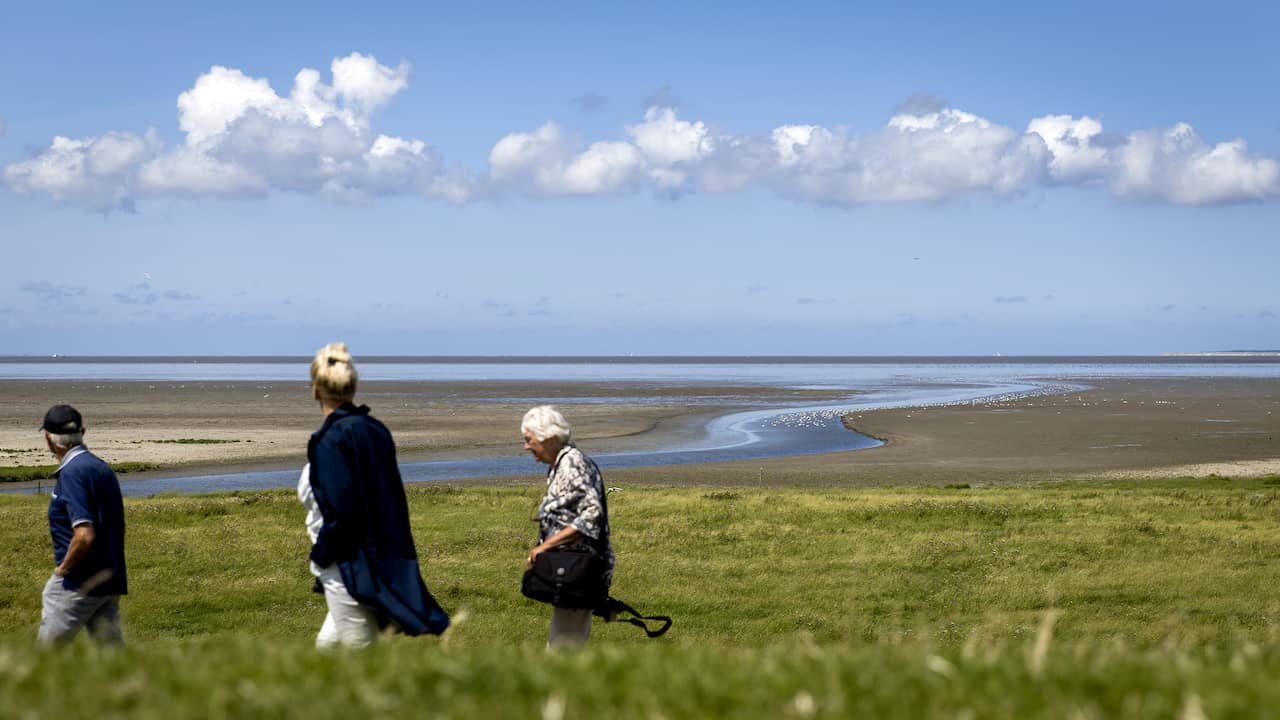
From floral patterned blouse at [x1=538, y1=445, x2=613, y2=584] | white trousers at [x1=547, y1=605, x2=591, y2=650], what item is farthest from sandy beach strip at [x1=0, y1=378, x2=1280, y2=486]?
floral patterned blouse at [x1=538, y1=445, x2=613, y2=584]

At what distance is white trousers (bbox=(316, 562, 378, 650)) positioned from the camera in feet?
23.4

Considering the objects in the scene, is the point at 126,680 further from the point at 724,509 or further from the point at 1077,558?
the point at 724,509

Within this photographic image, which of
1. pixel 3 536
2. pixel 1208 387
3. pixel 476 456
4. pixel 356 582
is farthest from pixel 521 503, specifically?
pixel 1208 387

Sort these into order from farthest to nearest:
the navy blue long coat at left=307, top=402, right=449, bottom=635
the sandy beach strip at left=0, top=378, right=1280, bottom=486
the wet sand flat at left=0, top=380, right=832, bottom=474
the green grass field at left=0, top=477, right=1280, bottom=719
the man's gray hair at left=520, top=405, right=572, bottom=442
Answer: the wet sand flat at left=0, top=380, right=832, bottom=474 → the sandy beach strip at left=0, top=378, right=1280, bottom=486 → the man's gray hair at left=520, top=405, right=572, bottom=442 → the navy blue long coat at left=307, top=402, right=449, bottom=635 → the green grass field at left=0, top=477, right=1280, bottom=719

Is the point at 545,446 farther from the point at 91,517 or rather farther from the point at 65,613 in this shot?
the point at 65,613

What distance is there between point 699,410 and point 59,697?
81600 mm

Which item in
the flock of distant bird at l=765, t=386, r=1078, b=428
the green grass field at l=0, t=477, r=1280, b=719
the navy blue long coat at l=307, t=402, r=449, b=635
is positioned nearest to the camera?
the green grass field at l=0, t=477, r=1280, b=719

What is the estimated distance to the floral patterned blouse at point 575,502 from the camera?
27.9 ft

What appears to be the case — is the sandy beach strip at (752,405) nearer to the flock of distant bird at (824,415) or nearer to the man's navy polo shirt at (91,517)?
the flock of distant bird at (824,415)

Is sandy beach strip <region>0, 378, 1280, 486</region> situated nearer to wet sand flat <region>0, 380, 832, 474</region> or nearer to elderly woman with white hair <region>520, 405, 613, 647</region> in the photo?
wet sand flat <region>0, 380, 832, 474</region>

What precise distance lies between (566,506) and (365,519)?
1792 millimetres

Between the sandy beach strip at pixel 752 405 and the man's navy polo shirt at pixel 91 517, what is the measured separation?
32.3 metres

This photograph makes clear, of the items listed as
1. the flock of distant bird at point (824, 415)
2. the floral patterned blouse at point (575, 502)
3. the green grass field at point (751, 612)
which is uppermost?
the floral patterned blouse at point (575, 502)

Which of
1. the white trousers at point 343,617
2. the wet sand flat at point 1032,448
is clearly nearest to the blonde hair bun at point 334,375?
the white trousers at point 343,617
